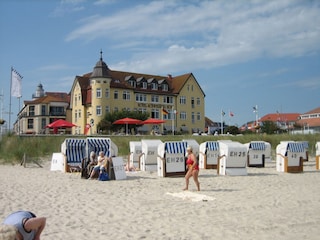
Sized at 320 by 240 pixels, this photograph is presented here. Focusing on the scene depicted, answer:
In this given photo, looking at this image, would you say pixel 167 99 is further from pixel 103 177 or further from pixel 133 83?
pixel 103 177

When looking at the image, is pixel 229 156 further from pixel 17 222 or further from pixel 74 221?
pixel 17 222

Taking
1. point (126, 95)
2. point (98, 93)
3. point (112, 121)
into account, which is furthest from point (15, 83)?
point (126, 95)

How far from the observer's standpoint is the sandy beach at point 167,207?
20.4 ft

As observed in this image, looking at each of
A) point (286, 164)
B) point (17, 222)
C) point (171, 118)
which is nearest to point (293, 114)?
point (171, 118)

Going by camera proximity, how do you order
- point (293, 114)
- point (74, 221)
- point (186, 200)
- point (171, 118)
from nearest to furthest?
point (74, 221)
point (186, 200)
point (171, 118)
point (293, 114)

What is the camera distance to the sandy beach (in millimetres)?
6227

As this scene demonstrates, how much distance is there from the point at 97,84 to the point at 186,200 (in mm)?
42496

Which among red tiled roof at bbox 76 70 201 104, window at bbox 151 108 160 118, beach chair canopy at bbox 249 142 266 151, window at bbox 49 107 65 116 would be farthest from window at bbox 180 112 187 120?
beach chair canopy at bbox 249 142 266 151

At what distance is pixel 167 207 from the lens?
325 inches

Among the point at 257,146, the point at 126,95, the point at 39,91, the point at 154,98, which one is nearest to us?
the point at 257,146

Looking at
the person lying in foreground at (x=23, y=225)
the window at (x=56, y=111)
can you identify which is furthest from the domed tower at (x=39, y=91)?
the person lying in foreground at (x=23, y=225)

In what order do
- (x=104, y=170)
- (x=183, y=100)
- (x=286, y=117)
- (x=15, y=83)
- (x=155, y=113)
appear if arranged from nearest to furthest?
(x=104, y=170) < (x=15, y=83) < (x=155, y=113) < (x=183, y=100) < (x=286, y=117)

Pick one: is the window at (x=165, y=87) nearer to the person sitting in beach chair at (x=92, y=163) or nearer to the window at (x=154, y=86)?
the window at (x=154, y=86)

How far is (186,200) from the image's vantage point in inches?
359
